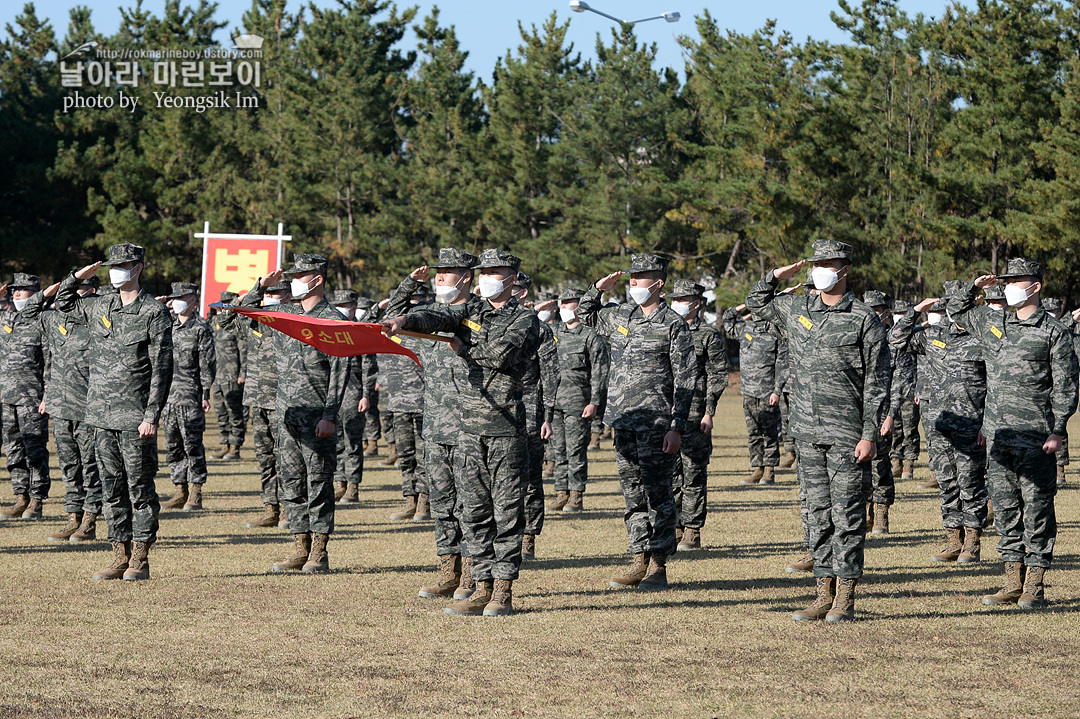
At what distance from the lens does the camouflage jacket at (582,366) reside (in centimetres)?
1527

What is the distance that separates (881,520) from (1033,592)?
3876 mm

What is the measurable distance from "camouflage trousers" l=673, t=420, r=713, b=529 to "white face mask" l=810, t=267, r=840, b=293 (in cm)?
360

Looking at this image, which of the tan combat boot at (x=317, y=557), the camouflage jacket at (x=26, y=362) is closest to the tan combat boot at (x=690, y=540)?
the tan combat boot at (x=317, y=557)

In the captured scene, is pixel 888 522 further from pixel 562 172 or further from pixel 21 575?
pixel 562 172

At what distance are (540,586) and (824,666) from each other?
3075mm

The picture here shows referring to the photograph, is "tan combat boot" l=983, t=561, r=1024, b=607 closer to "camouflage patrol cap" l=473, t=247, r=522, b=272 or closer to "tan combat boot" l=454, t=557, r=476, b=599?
"tan combat boot" l=454, t=557, r=476, b=599

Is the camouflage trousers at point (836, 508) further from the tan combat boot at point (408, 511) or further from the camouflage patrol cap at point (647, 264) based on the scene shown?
the tan combat boot at point (408, 511)

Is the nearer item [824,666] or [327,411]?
[824,666]

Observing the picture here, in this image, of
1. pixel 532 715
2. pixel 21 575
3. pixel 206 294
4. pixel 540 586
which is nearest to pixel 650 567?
pixel 540 586

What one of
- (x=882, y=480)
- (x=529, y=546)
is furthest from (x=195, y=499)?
(x=882, y=480)

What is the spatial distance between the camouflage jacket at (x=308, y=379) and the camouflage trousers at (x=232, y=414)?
947 cm

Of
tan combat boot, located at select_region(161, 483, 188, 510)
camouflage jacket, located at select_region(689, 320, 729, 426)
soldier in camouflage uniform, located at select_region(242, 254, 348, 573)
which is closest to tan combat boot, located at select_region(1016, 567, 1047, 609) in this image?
camouflage jacket, located at select_region(689, 320, 729, 426)

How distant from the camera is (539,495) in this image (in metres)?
11.1

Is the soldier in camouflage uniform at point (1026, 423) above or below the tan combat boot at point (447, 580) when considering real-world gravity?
above
